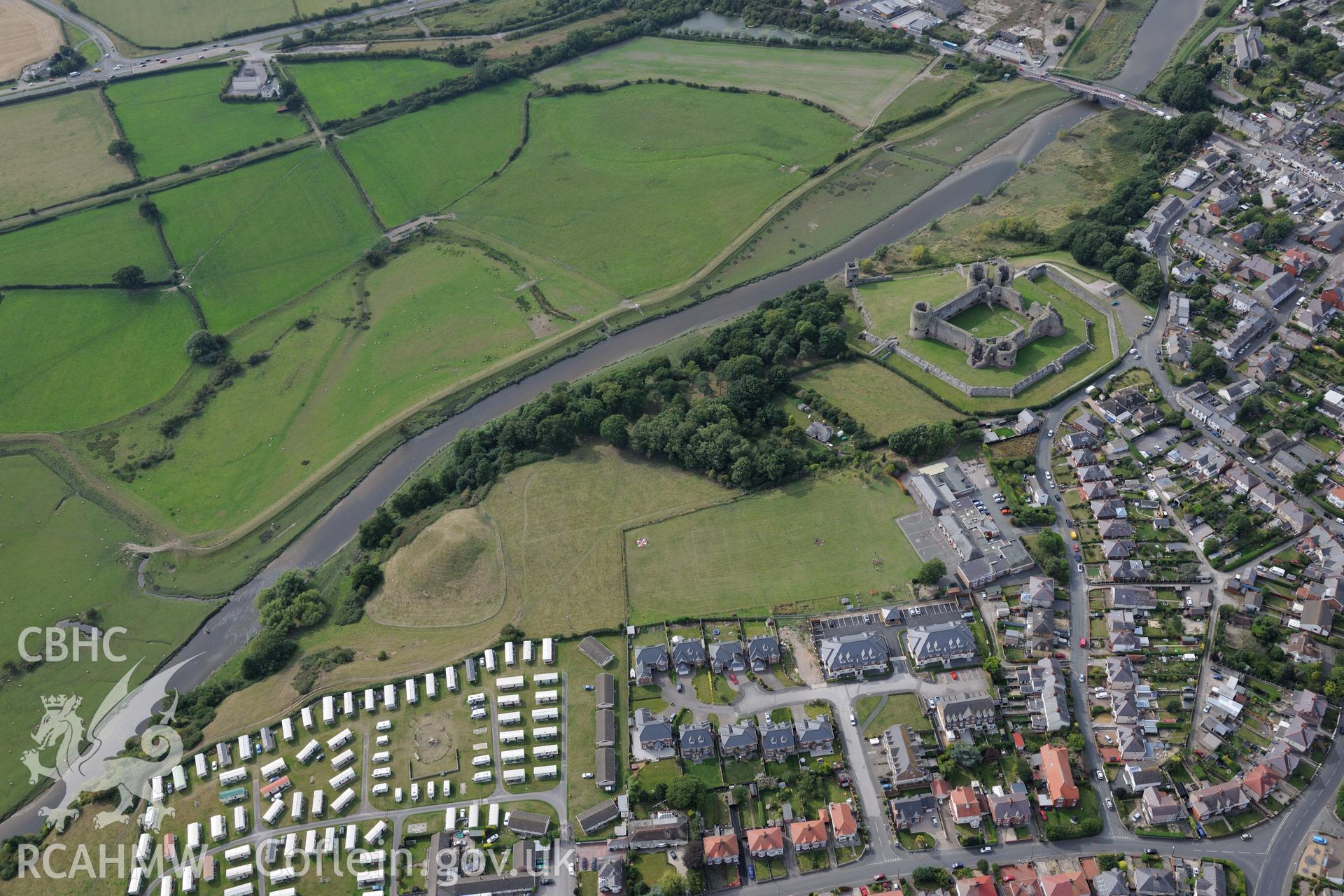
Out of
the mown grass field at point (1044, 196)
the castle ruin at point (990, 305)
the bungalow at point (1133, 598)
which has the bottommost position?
the bungalow at point (1133, 598)

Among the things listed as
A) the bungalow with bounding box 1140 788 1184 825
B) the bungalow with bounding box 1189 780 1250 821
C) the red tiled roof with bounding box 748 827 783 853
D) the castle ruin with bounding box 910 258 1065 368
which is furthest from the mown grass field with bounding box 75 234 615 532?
the bungalow with bounding box 1189 780 1250 821

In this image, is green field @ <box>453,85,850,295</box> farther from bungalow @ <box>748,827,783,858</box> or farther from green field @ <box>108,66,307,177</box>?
bungalow @ <box>748,827,783,858</box>

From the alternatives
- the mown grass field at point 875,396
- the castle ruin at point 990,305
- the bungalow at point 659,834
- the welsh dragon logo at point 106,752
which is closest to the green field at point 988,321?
the castle ruin at point 990,305

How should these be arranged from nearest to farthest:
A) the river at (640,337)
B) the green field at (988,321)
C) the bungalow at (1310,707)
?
1. the bungalow at (1310,707)
2. the river at (640,337)
3. the green field at (988,321)

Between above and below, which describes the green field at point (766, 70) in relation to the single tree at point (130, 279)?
above

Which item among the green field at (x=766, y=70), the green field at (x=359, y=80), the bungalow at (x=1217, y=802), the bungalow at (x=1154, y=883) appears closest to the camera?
the bungalow at (x=1154, y=883)

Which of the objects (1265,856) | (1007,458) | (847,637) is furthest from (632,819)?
(1007,458)

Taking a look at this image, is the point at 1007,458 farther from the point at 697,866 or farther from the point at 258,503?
the point at 258,503

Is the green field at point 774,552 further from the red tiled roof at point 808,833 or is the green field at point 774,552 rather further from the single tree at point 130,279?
the single tree at point 130,279
